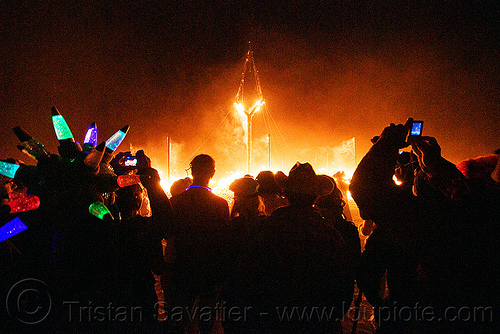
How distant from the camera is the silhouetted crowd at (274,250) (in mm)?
1609

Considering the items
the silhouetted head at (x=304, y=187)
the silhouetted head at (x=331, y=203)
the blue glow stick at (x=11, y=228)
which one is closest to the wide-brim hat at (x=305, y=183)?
the silhouetted head at (x=304, y=187)

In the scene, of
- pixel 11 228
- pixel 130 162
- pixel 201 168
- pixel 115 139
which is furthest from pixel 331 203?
pixel 11 228

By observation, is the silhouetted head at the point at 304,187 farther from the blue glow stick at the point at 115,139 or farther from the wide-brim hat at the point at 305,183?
the blue glow stick at the point at 115,139

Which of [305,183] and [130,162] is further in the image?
[130,162]

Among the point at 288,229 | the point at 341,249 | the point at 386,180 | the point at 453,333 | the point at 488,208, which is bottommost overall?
the point at 453,333

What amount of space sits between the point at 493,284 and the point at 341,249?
0.84m

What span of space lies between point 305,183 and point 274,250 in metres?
0.53

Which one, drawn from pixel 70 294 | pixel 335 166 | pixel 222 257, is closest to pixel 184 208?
pixel 222 257

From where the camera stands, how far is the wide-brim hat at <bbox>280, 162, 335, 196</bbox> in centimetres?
197

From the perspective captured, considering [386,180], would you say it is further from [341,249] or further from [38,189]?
[38,189]

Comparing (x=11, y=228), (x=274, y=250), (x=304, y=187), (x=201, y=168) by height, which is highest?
(x=201, y=168)

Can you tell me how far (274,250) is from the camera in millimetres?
1856

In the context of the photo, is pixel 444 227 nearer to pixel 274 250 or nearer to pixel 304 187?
pixel 304 187

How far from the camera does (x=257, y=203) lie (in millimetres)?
3520
